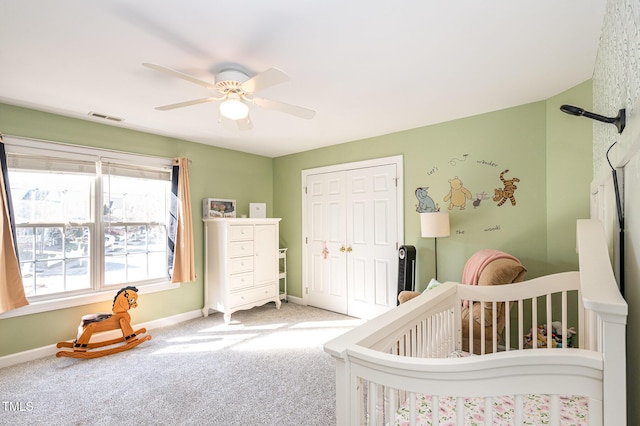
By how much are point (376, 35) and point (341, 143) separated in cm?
249

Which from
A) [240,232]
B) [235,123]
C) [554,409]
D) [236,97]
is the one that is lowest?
[554,409]

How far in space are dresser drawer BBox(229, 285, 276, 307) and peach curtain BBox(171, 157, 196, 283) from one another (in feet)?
2.02

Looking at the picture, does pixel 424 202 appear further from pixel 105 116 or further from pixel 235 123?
pixel 105 116

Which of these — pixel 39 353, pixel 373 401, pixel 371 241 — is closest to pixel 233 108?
pixel 373 401

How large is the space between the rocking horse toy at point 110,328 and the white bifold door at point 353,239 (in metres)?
2.29

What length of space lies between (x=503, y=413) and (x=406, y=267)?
1995mm

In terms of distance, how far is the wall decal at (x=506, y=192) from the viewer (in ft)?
9.36

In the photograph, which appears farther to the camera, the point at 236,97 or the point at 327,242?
the point at 327,242

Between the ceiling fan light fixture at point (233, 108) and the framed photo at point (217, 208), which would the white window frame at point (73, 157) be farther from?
the ceiling fan light fixture at point (233, 108)

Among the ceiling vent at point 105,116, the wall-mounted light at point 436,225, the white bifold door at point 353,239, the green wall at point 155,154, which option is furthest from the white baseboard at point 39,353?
the wall-mounted light at point 436,225

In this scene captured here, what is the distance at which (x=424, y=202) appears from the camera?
344 centimetres

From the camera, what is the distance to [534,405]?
1330 mm

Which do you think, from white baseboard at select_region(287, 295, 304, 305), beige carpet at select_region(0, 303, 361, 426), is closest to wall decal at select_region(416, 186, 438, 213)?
beige carpet at select_region(0, 303, 361, 426)

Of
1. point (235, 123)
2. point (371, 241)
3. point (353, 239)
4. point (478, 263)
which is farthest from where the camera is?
point (353, 239)
